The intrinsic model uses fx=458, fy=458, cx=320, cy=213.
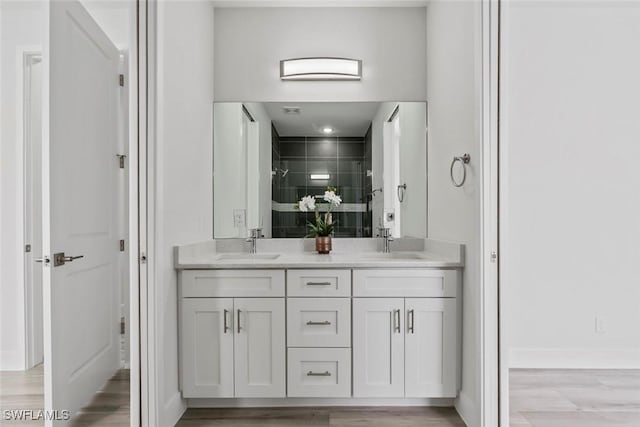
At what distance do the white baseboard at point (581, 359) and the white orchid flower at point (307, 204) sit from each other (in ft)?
5.54

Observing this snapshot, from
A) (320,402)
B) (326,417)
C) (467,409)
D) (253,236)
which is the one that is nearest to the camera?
(467,409)

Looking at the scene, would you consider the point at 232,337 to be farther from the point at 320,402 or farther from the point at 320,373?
the point at 320,402

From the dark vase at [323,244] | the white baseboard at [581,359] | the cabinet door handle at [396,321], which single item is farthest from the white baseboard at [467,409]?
the dark vase at [323,244]

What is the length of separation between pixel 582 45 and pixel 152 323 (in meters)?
3.20

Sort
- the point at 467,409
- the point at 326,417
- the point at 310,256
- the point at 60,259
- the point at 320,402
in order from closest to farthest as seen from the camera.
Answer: the point at 60,259 < the point at 467,409 < the point at 326,417 < the point at 320,402 < the point at 310,256

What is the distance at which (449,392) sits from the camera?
2422 mm

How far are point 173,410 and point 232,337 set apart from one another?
17.8 inches

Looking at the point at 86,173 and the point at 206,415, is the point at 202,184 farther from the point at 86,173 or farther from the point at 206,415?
the point at 206,415

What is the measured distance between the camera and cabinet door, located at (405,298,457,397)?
7.95ft

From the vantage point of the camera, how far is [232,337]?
2.43 meters

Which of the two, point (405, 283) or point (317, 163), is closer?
point (405, 283)

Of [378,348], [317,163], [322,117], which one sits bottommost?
[378,348]

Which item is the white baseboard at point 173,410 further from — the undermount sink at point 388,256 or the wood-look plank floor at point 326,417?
the undermount sink at point 388,256

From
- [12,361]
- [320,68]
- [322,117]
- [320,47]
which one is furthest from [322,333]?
[12,361]
